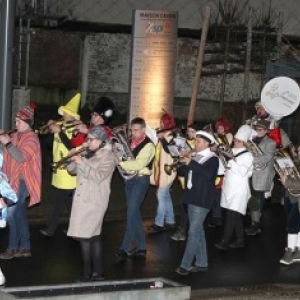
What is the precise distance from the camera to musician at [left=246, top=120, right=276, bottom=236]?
557 inches

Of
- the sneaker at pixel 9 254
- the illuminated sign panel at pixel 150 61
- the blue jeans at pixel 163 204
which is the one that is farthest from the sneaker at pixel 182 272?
the illuminated sign panel at pixel 150 61

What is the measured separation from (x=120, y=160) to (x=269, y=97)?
144 inches

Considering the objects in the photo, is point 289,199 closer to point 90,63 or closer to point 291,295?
point 291,295

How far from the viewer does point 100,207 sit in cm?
1170

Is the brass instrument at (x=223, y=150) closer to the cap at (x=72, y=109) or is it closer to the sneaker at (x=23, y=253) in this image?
the cap at (x=72, y=109)

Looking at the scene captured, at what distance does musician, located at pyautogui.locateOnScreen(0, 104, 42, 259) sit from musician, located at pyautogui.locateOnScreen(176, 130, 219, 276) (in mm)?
1723

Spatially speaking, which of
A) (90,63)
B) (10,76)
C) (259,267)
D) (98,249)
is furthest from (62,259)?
(90,63)

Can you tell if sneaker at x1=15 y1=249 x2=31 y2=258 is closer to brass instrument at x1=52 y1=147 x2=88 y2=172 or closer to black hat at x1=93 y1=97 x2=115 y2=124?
brass instrument at x1=52 y1=147 x2=88 y2=172

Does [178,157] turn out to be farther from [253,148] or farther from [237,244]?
[237,244]

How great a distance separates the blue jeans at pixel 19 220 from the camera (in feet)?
41.8

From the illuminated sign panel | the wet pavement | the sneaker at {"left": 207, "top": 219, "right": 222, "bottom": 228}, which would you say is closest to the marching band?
the wet pavement

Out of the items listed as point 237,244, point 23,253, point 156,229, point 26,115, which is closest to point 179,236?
point 156,229

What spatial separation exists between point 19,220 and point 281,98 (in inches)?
182

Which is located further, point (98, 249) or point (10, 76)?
point (10, 76)
